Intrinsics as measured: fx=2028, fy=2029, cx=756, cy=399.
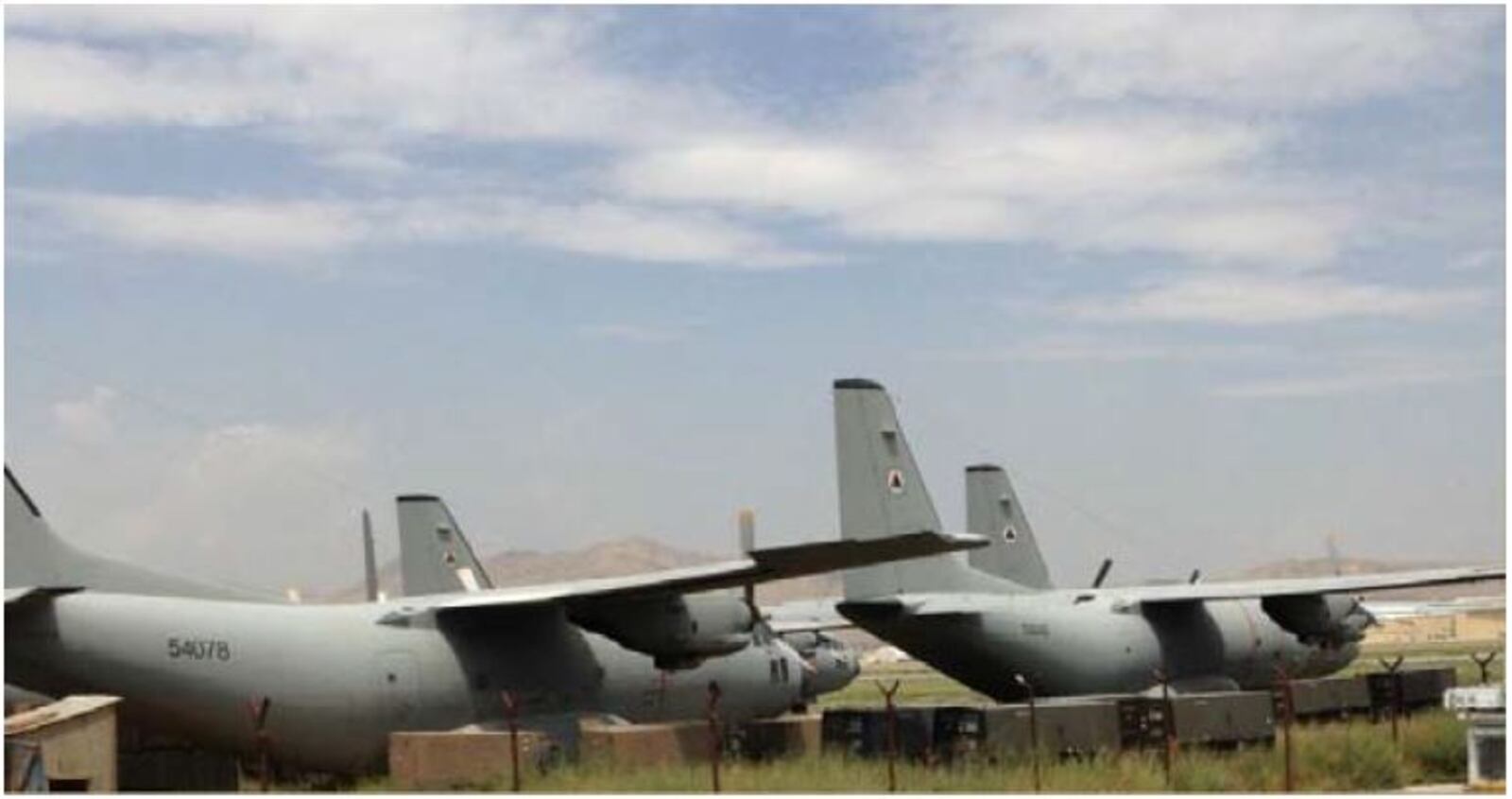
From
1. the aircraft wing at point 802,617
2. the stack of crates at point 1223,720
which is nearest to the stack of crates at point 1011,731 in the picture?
the stack of crates at point 1223,720

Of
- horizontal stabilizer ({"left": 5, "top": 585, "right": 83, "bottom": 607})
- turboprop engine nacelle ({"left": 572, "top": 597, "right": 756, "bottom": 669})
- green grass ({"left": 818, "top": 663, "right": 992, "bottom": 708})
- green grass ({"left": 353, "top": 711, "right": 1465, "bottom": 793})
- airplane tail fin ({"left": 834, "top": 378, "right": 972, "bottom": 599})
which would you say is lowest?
→ green grass ({"left": 818, "top": 663, "right": 992, "bottom": 708})

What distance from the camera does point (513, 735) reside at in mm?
22703

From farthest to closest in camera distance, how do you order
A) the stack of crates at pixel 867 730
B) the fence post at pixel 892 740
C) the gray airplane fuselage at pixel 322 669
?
1. the stack of crates at pixel 867 730
2. the gray airplane fuselage at pixel 322 669
3. the fence post at pixel 892 740

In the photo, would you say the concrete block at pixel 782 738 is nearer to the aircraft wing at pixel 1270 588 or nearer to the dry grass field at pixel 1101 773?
the dry grass field at pixel 1101 773

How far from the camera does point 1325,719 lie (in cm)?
3481

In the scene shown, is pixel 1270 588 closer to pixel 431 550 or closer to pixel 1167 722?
pixel 1167 722

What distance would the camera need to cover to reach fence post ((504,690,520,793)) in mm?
22672

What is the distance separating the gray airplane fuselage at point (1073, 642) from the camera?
1350 inches

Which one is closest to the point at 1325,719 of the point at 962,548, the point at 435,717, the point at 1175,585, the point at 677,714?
the point at 1175,585

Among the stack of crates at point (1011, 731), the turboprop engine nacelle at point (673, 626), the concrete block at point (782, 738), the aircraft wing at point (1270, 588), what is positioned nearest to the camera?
the stack of crates at point (1011, 731)

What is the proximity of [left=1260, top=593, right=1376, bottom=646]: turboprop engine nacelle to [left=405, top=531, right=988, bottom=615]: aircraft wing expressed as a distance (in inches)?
625

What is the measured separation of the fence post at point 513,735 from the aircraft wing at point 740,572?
1.33 m

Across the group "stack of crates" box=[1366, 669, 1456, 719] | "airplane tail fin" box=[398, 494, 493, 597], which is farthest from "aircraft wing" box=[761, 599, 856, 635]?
"stack of crates" box=[1366, 669, 1456, 719]

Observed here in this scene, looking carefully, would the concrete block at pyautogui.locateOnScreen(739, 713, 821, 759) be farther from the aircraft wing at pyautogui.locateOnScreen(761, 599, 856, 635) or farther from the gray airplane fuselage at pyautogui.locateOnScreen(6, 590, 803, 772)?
the aircraft wing at pyautogui.locateOnScreen(761, 599, 856, 635)
